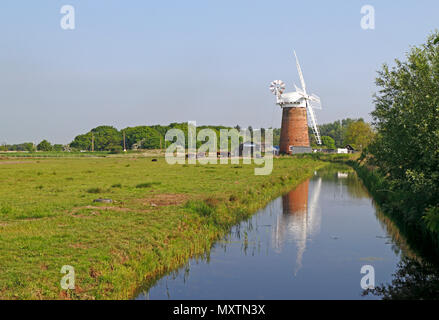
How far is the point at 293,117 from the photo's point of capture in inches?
3570

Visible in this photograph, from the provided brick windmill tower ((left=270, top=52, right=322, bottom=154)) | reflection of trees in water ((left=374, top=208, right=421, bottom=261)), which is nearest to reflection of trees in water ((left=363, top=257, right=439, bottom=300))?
reflection of trees in water ((left=374, top=208, right=421, bottom=261))

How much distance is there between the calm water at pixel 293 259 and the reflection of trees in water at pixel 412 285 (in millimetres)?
379

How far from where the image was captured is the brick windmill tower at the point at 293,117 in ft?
297

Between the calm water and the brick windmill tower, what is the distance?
65.4 m

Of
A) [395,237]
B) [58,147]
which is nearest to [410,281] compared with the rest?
[395,237]

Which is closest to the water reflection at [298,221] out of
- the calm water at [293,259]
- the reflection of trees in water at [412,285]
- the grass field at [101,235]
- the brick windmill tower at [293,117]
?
the calm water at [293,259]

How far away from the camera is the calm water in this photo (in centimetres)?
1258

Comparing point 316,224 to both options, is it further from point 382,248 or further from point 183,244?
point 183,244

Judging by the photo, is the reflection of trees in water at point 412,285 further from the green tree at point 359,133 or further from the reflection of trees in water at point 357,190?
the green tree at point 359,133

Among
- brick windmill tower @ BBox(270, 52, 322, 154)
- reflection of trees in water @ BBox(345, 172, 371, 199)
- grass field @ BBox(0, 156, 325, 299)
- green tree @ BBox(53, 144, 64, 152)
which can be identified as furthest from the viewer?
green tree @ BBox(53, 144, 64, 152)

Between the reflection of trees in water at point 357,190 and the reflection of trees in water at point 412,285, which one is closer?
the reflection of trees in water at point 412,285

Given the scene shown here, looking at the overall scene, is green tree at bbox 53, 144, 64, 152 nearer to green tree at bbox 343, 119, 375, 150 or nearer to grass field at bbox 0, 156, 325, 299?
green tree at bbox 343, 119, 375, 150
